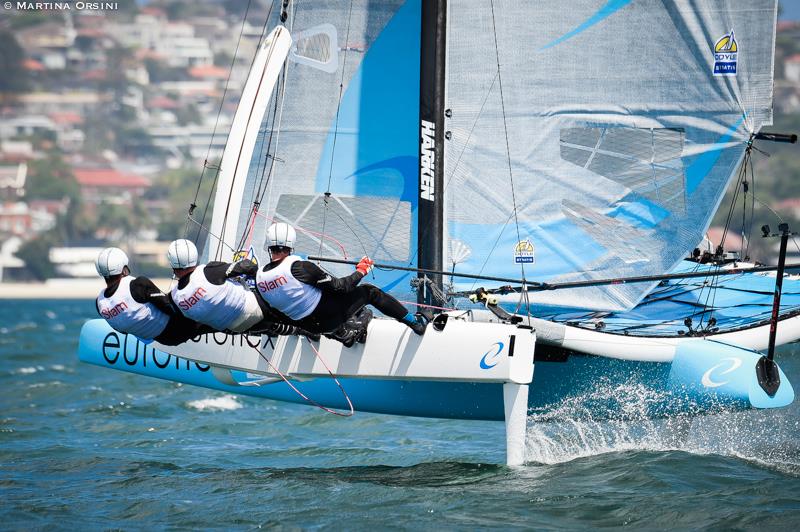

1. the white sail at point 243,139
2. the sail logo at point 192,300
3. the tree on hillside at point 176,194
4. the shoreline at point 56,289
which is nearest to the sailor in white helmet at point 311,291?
the sail logo at point 192,300

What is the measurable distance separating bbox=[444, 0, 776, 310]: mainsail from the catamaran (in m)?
0.01

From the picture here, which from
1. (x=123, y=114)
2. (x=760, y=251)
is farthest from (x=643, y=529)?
(x=123, y=114)

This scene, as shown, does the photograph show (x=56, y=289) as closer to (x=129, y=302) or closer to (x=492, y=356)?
(x=129, y=302)

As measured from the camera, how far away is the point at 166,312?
6016mm

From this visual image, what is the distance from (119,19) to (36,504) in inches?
4120

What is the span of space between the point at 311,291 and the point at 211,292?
504 millimetres

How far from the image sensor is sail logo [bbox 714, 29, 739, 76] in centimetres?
695

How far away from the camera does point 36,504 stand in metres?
5.48

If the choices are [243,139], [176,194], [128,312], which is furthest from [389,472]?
[176,194]

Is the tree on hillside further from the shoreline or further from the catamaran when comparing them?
the catamaran

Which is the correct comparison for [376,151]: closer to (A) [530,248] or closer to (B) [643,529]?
(A) [530,248]

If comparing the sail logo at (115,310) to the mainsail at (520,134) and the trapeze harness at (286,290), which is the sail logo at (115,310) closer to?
the trapeze harness at (286,290)

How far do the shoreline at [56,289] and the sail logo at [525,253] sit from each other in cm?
4417

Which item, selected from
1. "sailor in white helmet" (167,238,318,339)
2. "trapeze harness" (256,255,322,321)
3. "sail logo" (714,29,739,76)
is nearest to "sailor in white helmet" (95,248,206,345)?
"sailor in white helmet" (167,238,318,339)
